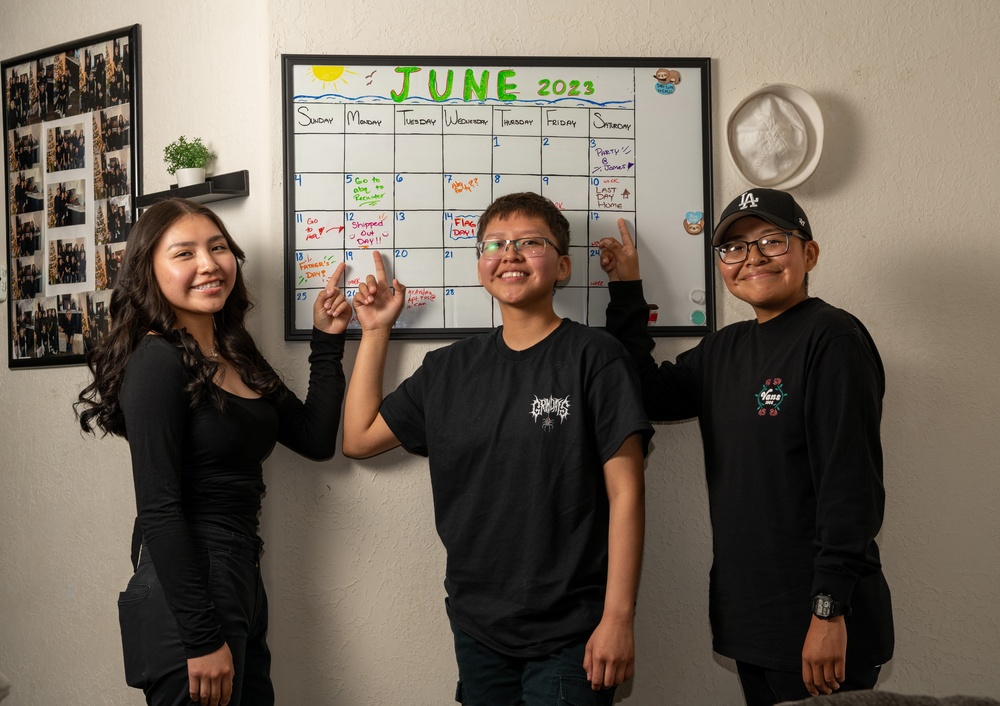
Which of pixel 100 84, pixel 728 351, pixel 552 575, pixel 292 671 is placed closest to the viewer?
pixel 552 575

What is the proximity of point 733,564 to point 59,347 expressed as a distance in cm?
183

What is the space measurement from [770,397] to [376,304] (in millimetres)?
855

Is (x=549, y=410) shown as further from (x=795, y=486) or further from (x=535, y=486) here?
(x=795, y=486)

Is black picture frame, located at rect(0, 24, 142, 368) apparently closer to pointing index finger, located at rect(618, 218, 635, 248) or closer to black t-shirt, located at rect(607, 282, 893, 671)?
pointing index finger, located at rect(618, 218, 635, 248)

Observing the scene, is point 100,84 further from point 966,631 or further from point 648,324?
point 966,631

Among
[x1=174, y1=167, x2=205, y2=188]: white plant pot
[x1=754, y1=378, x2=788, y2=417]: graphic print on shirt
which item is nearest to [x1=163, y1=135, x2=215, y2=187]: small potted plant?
[x1=174, y1=167, x2=205, y2=188]: white plant pot

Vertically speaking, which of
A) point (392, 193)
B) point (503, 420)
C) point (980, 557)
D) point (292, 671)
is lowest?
point (292, 671)

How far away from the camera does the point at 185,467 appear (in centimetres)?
147

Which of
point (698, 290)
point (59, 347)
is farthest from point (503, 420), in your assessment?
point (59, 347)

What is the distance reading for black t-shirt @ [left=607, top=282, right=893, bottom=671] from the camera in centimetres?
131

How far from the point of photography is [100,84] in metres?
2.13

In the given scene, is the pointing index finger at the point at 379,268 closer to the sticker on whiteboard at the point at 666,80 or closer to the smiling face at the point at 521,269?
the smiling face at the point at 521,269

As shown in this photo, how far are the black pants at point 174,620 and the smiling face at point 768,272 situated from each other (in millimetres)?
1067

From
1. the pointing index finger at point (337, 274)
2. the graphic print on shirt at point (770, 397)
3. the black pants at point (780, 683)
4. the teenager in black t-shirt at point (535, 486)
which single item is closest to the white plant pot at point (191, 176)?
the pointing index finger at point (337, 274)
